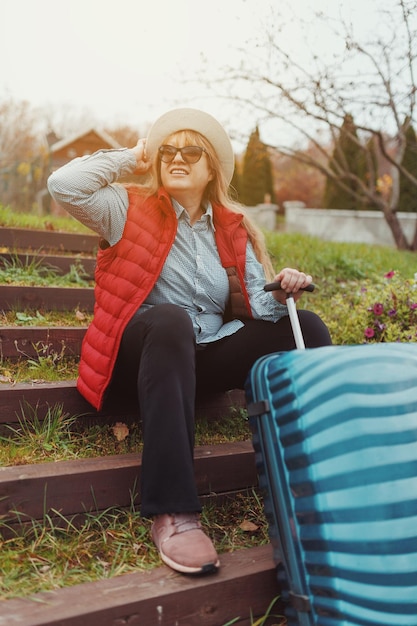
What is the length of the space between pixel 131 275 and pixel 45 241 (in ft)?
7.53

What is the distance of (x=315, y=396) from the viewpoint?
152 centimetres

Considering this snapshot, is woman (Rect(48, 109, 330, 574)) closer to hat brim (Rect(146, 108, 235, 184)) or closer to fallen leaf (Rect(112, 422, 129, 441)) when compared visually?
hat brim (Rect(146, 108, 235, 184))

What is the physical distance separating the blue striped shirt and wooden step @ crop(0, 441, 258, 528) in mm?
463

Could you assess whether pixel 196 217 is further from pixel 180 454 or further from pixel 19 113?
pixel 19 113

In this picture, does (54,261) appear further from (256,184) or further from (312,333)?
(256,184)

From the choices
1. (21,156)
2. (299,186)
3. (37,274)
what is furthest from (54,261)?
(299,186)

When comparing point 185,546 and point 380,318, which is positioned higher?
point 380,318

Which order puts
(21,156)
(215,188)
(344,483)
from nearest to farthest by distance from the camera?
(344,483), (215,188), (21,156)

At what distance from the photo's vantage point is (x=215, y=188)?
2.43 meters

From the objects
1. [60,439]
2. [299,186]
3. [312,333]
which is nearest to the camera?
[312,333]

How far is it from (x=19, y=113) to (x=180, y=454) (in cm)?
2069

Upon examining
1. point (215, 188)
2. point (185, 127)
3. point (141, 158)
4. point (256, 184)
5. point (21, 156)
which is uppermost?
point (21, 156)

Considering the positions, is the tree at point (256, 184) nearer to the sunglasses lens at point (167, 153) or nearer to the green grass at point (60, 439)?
the sunglasses lens at point (167, 153)

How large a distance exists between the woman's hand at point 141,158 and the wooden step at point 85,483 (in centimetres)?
109
